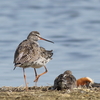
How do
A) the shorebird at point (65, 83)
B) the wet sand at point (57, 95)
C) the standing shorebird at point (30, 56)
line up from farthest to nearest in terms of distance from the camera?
the standing shorebird at point (30, 56) → the shorebird at point (65, 83) → the wet sand at point (57, 95)

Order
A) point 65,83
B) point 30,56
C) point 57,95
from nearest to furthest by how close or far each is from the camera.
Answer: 1. point 57,95
2. point 65,83
3. point 30,56

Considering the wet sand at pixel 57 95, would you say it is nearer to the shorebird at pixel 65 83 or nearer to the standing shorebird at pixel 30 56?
the shorebird at pixel 65 83

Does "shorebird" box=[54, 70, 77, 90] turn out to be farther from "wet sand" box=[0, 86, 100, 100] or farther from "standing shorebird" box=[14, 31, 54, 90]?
"standing shorebird" box=[14, 31, 54, 90]

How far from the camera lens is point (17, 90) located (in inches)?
451

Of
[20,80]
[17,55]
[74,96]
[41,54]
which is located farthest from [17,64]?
[20,80]

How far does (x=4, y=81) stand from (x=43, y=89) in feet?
15.8

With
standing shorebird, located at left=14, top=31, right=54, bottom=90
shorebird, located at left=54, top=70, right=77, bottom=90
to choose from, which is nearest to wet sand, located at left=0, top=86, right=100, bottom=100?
shorebird, located at left=54, top=70, right=77, bottom=90

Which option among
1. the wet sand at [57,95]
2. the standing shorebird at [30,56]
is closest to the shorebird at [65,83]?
the wet sand at [57,95]

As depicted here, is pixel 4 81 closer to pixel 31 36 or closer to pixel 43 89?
pixel 31 36

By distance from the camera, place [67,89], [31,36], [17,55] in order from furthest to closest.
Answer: [31,36] < [17,55] < [67,89]

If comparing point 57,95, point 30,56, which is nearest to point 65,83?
point 57,95

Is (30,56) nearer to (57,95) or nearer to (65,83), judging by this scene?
(65,83)

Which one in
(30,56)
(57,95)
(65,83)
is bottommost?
(57,95)

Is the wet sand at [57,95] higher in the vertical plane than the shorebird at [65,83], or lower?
lower
